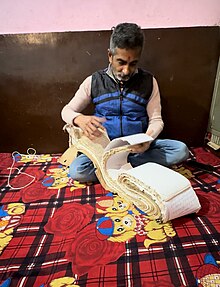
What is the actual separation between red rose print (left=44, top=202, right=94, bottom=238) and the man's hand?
0.28 m

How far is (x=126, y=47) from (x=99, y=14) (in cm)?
40

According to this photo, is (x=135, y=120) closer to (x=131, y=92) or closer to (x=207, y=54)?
(x=131, y=92)

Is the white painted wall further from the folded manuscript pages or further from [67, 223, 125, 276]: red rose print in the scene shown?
[67, 223, 125, 276]: red rose print

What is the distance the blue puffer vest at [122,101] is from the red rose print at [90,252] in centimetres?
48

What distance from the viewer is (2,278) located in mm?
583

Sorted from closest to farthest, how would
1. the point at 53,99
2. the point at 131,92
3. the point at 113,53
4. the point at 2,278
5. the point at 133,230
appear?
the point at 2,278, the point at 133,230, the point at 113,53, the point at 131,92, the point at 53,99

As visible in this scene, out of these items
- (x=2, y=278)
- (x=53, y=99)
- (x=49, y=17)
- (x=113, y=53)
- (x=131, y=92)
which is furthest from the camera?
(x=53, y=99)

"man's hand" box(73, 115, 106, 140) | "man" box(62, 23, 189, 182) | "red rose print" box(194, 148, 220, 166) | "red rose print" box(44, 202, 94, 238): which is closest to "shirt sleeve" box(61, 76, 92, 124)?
"man" box(62, 23, 189, 182)

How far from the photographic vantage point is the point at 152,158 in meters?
1.02

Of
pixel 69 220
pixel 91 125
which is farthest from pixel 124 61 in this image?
pixel 69 220

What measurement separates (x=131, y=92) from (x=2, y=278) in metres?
0.78

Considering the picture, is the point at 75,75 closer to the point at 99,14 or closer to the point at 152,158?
the point at 99,14

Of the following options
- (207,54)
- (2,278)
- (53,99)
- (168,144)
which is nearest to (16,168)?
(53,99)

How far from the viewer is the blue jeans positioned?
3.24 ft
